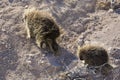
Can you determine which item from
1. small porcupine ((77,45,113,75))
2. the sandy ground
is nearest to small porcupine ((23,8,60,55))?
the sandy ground

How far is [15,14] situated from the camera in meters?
6.09

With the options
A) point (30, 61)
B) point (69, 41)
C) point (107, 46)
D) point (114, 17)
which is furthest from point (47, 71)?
point (114, 17)

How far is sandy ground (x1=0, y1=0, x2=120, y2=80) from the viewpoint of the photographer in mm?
5355

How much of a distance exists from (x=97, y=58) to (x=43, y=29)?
36.6 inches

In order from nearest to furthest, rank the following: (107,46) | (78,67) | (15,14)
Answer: (78,67) → (107,46) → (15,14)

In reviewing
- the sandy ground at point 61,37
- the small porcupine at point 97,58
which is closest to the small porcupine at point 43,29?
the sandy ground at point 61,37

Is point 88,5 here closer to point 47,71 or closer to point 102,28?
point 102,28

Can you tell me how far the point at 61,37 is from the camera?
5789 millimetres

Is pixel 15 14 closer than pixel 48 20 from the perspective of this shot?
No

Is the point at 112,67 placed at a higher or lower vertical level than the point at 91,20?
lower

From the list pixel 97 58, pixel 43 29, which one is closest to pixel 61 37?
pixel 43 29

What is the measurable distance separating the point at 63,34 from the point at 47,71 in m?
0.78

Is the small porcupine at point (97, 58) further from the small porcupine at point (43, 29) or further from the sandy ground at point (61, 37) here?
the small porcupine at point (43, 29)

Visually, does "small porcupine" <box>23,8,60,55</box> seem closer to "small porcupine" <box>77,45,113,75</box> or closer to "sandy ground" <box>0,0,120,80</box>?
"sandy ground" <box>0,0,120,80</box>
